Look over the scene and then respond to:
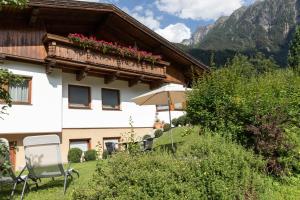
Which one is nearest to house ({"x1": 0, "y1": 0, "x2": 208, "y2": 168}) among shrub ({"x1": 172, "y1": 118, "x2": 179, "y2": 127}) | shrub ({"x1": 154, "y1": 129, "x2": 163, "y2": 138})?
shrub ({"x1": 154, "y1": 129, "x2": 163, "y2": 138})

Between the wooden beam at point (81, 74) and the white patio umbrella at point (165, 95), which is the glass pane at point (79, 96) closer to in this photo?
the wooden beam at point (81, 74)

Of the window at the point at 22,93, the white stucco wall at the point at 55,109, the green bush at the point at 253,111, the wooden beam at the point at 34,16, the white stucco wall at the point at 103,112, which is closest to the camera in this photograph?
the green bush at the point at 253,111

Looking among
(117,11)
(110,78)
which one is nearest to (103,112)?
(110,78)

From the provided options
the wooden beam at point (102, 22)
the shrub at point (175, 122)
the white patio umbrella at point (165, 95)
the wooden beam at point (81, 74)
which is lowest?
the shrub at point (175, 122)

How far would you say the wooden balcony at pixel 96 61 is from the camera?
15.9 meters

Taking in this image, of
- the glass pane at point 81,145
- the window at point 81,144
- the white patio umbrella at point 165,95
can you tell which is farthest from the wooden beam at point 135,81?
the glass pane at point 81,145

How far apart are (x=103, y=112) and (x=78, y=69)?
2884 mm

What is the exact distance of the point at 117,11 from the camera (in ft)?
61.8

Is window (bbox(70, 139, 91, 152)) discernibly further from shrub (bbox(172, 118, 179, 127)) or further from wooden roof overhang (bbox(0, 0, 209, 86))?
shrub (bbox(172, 118, 179, 127))

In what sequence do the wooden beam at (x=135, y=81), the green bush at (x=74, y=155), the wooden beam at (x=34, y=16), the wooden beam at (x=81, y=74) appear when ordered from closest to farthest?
1. the wooden beam at (x=34, y=16)
2. the green bush at (x=74, y=155)
3. the wooden beam at (x=81, y=74)
4. the wooden beam at (x=135, y=81)

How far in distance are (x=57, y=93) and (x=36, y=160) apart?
941 centimetres

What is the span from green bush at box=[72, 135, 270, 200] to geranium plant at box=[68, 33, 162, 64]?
1125 centimetres

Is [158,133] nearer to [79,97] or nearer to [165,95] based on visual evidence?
[79,97]

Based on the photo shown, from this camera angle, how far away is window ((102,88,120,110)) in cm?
1972
